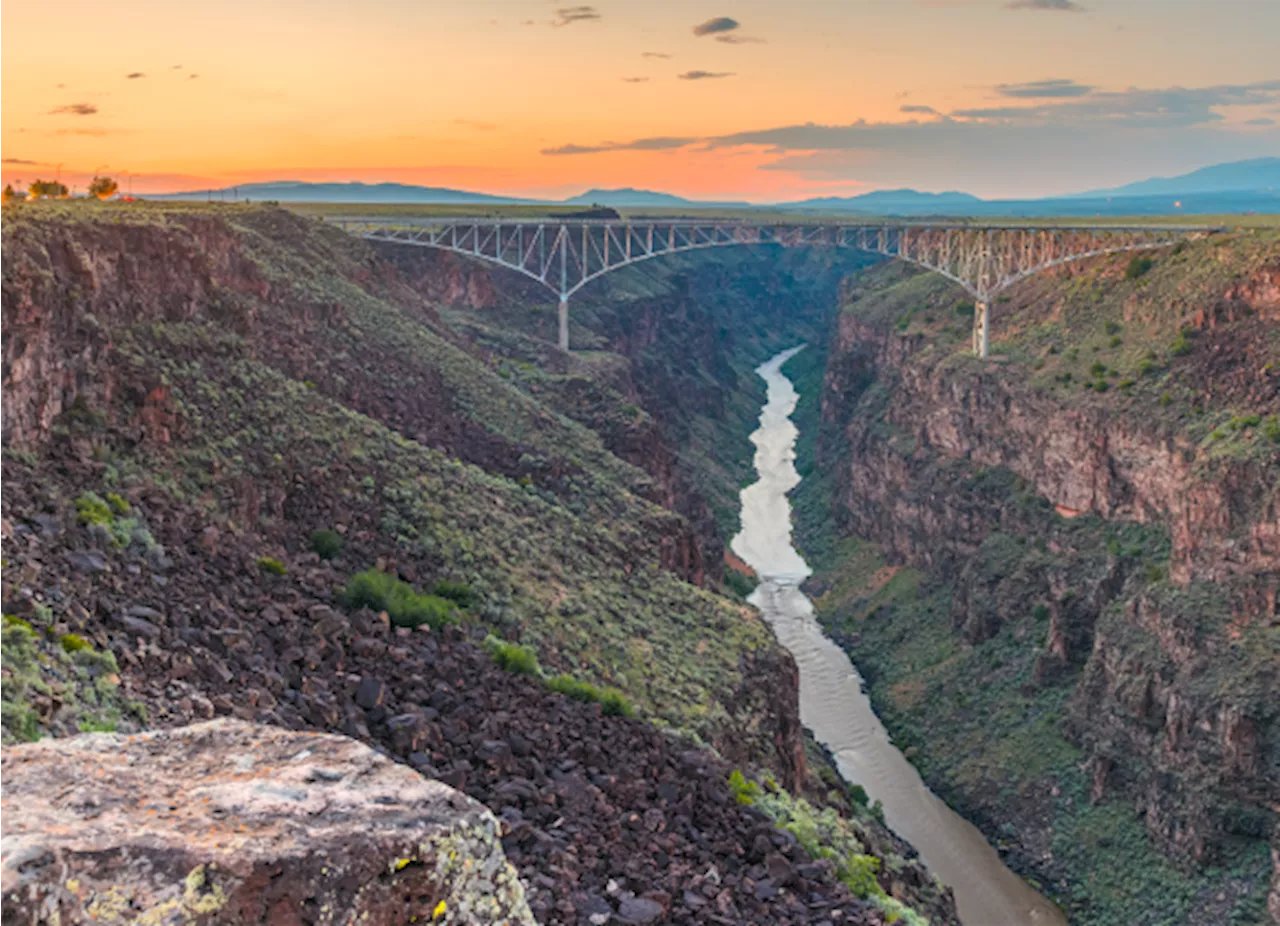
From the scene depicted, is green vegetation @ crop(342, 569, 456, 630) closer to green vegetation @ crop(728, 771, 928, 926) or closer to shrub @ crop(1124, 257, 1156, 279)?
green vegetation @ crop(728, 771, 928, 926)

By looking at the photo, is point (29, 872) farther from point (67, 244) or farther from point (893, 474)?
point (893, 474)

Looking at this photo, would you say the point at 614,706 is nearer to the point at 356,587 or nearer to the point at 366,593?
the point at 366,593

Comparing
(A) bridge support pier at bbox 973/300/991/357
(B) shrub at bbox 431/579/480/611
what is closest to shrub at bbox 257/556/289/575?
(B) shrub at bbox 431/579/480/611

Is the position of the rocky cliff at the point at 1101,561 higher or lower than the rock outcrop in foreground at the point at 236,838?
lower

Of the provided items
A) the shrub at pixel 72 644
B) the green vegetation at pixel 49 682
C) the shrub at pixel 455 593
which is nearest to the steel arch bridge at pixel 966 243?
the shrub at pixel 455 593

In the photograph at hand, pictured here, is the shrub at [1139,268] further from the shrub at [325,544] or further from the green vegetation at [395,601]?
the shrub at [325,544]

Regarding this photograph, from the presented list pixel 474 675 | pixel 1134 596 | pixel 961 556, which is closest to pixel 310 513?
pixel 474 675
